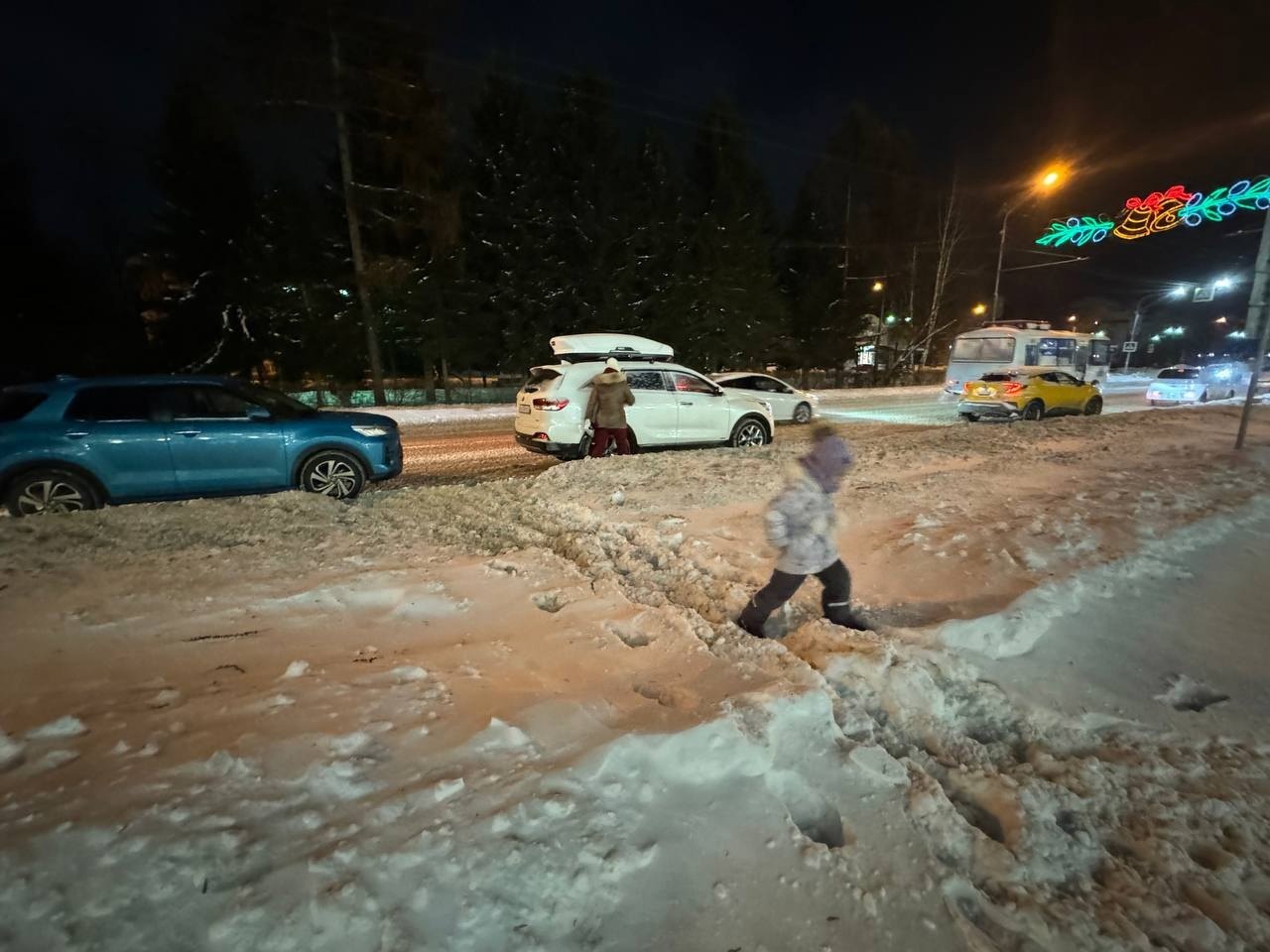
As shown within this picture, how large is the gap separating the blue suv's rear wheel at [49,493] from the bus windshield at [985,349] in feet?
80.3

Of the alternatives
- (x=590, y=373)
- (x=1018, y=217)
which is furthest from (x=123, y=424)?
(x=1018, y=217)

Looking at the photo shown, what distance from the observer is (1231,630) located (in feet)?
14.2

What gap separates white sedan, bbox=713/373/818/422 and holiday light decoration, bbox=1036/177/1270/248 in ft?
41.6

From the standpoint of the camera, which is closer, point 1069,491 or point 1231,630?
point 1231,630

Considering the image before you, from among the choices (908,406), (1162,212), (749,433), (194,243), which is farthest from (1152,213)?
(194,243)

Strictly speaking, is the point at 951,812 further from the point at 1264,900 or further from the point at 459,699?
the point at 459,699

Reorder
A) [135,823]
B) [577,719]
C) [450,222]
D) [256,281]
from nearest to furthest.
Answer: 1. [135,823]
2. [577,719]
3. [450,222]
4. [256,281]

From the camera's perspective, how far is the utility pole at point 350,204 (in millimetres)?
18062

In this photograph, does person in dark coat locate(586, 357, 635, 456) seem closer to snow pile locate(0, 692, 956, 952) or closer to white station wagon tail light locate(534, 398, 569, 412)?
white station wagon tail light locate(534, 398, 569, 412)

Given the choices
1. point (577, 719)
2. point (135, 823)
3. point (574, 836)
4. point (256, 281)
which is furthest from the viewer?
point (256, 281)

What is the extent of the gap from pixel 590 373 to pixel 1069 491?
6.66 meters

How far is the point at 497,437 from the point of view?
46.5 feet

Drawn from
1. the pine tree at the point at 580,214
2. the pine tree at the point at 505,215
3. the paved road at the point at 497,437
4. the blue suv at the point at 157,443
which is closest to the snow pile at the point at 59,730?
the blue suv at the point at 157,443

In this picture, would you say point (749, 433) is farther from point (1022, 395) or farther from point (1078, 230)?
point (1078, 230)
